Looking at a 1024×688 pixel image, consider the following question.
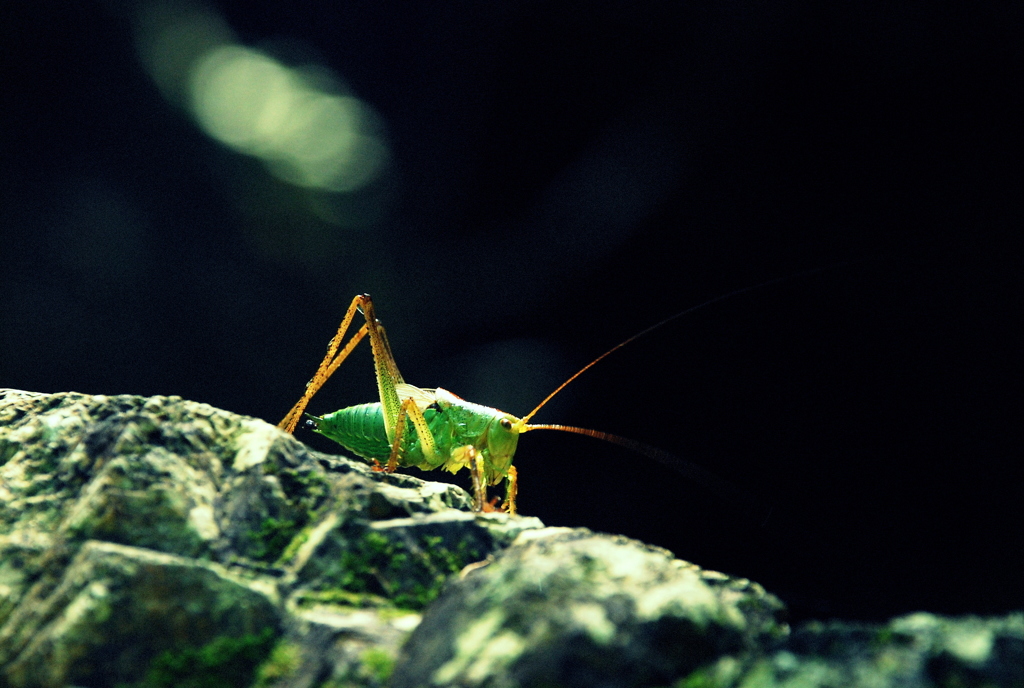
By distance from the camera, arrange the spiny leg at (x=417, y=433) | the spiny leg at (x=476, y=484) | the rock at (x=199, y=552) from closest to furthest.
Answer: the rock at (x=199, y=552)
the spiny leg at (x=476, y=484)
the spiny leg at (x=417, y=433)

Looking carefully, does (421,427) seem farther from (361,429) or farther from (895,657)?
(895,657)

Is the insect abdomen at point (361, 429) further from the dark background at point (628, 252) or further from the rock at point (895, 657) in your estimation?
the rock at point (895, 657)

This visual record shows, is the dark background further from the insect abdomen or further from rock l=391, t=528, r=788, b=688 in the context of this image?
rock l=391, t=528, r=788, b=688

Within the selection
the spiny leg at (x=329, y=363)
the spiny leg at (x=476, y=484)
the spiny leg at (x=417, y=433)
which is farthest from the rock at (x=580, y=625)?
the spiny leg at (x=329, y=363)

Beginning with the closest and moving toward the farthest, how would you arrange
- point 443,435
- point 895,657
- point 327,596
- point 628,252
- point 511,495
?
point 895,657
point 327,596
point 511,495
point 443,435
point 628,252

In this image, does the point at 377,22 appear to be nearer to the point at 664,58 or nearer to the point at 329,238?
the point at 329,238

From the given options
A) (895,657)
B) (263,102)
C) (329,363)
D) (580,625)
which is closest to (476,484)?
(329,363)
